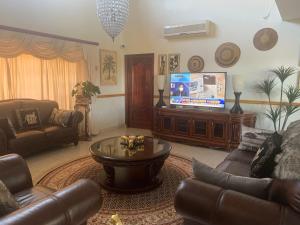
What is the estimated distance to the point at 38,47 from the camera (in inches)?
172

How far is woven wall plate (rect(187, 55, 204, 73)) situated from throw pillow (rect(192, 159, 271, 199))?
3.90 m

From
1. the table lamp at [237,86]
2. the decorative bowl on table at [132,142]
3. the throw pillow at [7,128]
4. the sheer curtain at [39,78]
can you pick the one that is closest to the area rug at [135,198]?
the decorative bowl on table at [132,142]

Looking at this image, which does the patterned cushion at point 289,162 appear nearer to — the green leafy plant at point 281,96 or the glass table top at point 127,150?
the glass table top at point 127,150

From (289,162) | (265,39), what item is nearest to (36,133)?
(289,162)

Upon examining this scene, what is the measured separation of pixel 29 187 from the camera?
2016mm

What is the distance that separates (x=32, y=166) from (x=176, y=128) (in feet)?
9.20

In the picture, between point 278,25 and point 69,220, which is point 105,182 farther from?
point 278,25

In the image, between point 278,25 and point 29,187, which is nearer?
point 29,187

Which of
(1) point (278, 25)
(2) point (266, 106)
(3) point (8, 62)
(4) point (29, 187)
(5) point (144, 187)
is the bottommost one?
(5) point (144, 187)

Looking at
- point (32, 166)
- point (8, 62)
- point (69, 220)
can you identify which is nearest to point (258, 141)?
point (69, 220)

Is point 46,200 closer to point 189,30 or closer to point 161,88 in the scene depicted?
point 161,88

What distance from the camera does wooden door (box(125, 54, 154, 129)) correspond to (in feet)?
20.0

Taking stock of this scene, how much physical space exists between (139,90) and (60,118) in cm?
239

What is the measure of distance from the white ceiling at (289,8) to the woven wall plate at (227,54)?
39.1 inches
